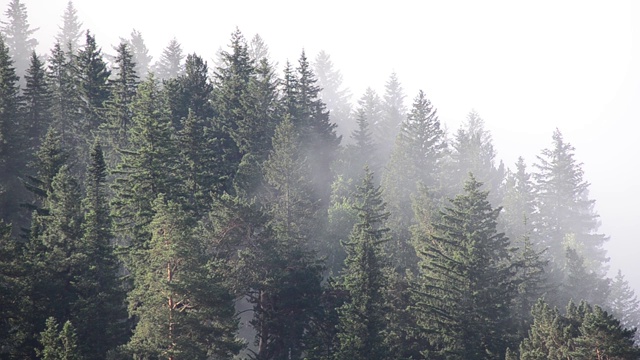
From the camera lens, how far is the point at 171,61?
108 metres

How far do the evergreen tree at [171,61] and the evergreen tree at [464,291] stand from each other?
2822 inches

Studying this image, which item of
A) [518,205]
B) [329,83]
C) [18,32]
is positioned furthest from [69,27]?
[518,205]

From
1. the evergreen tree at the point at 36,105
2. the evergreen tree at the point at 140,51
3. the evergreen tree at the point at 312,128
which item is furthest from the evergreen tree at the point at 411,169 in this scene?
the evergreen tree at the point at 140,51

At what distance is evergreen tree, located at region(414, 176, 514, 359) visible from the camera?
43.8m

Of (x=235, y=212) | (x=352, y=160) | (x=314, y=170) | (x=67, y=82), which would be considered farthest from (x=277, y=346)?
(x=67, y=82)

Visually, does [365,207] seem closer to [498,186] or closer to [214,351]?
[214,351]

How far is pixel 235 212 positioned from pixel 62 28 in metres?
104

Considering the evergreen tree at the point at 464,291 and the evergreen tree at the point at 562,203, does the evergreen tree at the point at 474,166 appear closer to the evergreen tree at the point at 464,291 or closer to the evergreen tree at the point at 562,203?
the evergreen tree at the point at 562,203

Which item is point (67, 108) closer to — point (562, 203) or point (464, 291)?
point (464, 291)

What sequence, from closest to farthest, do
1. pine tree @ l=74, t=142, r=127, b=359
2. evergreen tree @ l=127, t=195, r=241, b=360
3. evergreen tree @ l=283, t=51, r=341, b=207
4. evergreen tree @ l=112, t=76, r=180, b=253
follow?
evergreen tree @ l=127, t=195, r=241, b=360, pine tree @ l=74, t=142, r=127, b=359, evergreen tree @ l=112, t=76, r=180, b=253, evergreen tree @ l=283, t=51, r=341, b=207

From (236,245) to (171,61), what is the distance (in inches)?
2807

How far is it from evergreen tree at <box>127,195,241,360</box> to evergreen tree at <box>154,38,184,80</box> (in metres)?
74.5

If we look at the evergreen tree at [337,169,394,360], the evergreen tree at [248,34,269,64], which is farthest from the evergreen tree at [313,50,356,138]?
the evergreen tree at [337,169,394,360]

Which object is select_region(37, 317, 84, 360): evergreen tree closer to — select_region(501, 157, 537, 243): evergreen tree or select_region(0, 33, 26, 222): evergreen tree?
select_region(0, 33, 26, 222): evergreen tree
